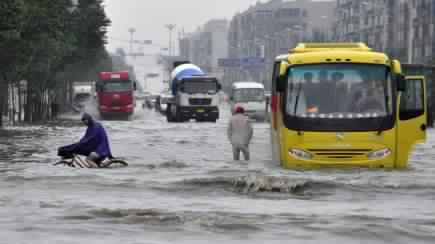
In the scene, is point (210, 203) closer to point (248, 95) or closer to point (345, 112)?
point (345, 112)

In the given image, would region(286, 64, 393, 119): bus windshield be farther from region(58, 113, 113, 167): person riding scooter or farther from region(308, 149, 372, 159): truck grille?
region(58, 113, 113, 167): person riding scooter

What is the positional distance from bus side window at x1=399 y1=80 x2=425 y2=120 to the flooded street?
1.20 metres

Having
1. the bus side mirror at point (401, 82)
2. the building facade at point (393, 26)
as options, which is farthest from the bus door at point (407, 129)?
the building facade at point (393, 26)

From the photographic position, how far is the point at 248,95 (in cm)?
6662

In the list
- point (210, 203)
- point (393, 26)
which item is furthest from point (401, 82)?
point (393, 26)

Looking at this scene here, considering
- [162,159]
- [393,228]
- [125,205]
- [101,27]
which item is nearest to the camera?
[393,228]

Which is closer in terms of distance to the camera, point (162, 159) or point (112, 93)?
point (162, 159)

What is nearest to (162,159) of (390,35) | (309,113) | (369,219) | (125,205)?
(309,113)

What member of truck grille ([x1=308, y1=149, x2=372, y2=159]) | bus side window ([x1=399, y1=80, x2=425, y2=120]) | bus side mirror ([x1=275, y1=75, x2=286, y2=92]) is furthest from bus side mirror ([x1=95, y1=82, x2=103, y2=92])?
truck grille ([x1=308, y1=149, x2=372, y2=159])

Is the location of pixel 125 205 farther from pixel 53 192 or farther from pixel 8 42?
pixel 8 42

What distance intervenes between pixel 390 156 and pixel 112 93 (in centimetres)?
5437

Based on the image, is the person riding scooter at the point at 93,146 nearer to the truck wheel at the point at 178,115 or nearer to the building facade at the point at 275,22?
the truck wheel at the point at 178,115

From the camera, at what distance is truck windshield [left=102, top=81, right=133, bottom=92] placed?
75125 millimetres

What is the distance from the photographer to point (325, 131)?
21.7 metres
